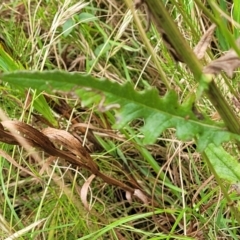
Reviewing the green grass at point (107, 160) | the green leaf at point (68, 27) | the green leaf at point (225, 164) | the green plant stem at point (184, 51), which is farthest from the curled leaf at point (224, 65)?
the green leaf at point (68, 27)

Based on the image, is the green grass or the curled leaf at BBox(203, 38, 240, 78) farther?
the green grass

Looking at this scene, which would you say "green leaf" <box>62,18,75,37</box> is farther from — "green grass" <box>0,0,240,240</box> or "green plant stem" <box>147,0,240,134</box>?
"green plant stem" <box>147,0,240,134</box>

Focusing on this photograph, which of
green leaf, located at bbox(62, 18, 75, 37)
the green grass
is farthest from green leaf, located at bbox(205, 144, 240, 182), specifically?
green leaf, located at bbox(62, 18, 75, 37)

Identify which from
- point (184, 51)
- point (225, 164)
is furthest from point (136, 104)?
point (225, 164)

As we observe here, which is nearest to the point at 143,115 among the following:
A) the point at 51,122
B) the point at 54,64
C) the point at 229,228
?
the point at 229,228

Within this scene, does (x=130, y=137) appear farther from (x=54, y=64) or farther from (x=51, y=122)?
(x=54, y=64)

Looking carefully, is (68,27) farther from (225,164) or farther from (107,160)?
(225,164)
